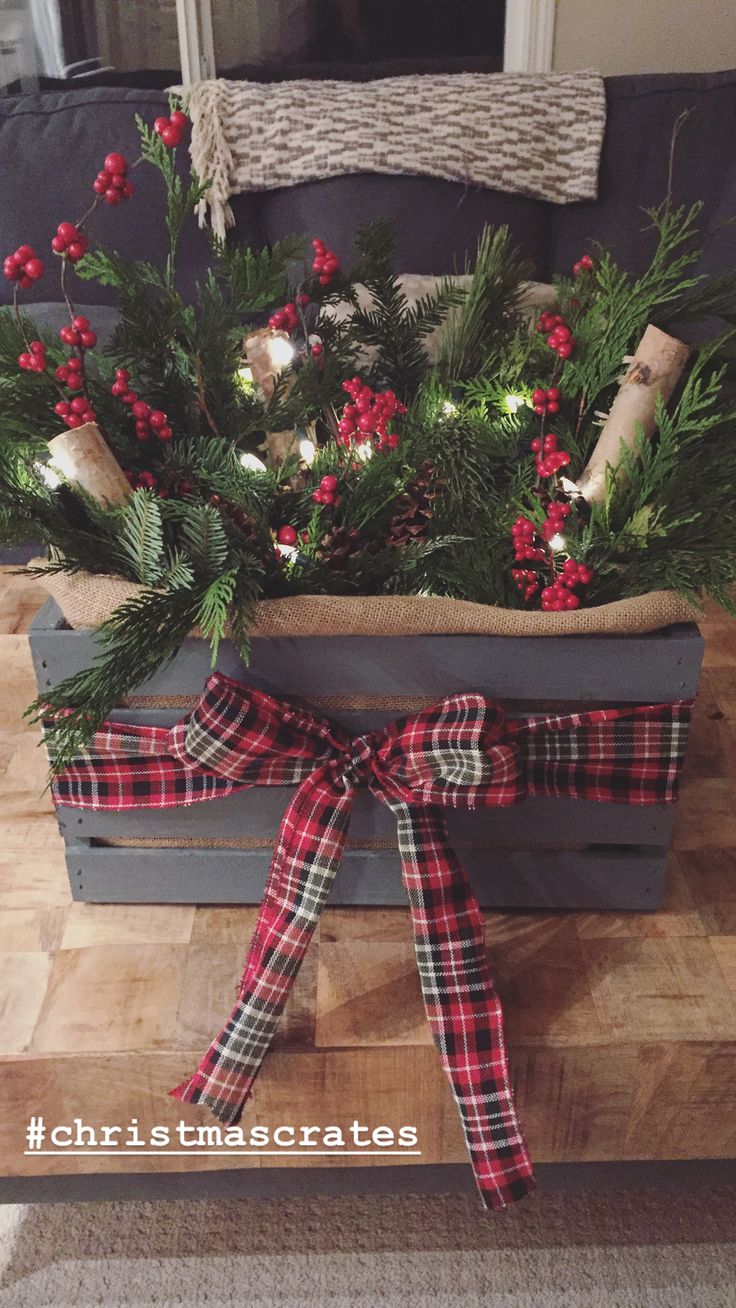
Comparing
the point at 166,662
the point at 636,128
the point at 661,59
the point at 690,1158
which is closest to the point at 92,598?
the point at 166,662

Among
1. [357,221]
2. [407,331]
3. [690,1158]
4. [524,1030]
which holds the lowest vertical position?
[690,1158]

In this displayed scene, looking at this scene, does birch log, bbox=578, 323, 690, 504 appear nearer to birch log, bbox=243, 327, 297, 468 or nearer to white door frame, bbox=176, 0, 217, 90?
birch log, bbox=243, 327, 297, 468

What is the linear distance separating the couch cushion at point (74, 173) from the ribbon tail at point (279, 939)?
1.67 meters

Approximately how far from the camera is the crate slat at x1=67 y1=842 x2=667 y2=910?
67 cm

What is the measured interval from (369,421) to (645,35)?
2.41 m

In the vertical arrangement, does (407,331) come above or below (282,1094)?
above

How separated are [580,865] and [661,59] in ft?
8.40

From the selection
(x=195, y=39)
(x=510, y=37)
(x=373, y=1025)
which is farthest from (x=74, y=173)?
(x=373, y=1025)

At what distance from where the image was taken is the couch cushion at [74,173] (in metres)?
1.99

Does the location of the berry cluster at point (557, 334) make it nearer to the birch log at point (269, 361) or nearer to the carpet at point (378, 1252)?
the birch log at point (269, 361)

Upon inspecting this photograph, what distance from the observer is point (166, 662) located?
23.6 inches

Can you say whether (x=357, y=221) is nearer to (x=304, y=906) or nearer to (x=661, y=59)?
(x=661, y=59)

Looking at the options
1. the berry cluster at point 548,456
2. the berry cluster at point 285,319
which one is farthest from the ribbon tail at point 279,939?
the berry cluster at point 285,319

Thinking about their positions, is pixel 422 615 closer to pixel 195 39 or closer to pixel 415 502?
pixel 415 502
